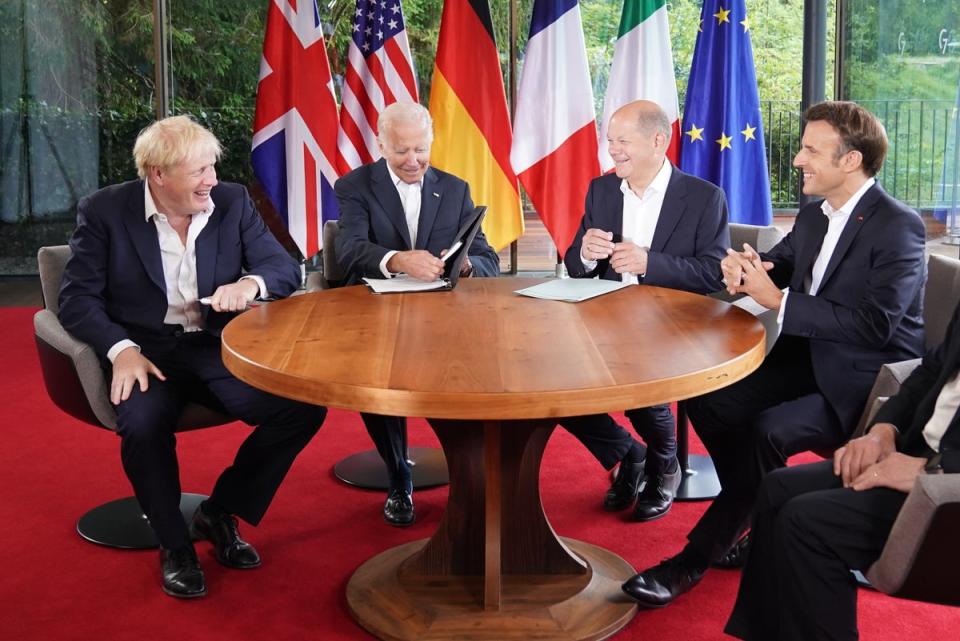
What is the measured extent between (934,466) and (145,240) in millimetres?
2215

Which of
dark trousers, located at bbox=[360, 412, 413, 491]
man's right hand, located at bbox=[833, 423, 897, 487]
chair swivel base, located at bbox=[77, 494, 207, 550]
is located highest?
man's right hand, located at bbox=[833, 423, 897, 487]

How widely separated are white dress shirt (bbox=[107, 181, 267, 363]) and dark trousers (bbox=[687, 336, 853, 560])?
1.44 meters

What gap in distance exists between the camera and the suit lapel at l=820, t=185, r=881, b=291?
2.72 meters

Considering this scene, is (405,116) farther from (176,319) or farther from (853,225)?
(853,225)

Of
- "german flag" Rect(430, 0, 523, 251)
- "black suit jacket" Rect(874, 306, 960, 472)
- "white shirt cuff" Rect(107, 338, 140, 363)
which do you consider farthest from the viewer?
"german flag" Rect(430, 0, 523, 251)

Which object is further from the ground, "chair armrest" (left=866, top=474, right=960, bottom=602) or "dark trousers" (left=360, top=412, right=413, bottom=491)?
"chair armrest" (left=866, top=474, right=960, bottom=602)

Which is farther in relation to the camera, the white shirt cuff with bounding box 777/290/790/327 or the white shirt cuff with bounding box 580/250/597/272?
the white shirt cuff with bounding box 580/250/597/272

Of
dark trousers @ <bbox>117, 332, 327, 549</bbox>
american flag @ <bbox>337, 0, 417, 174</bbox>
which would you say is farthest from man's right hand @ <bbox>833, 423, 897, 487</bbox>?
american flag @ <bbox>337, 0, 417, 174</bbox>

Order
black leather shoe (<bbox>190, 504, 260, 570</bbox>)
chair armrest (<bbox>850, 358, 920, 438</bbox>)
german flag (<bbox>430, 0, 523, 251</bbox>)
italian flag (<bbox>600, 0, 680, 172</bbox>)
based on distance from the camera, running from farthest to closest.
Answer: german flag (<bbox>430, 0, 523, 251</bbox>) → italian flag (<bbox>600, 0, 680, 172</bbox>) → black leather shoe (<bbox>190, 504, 260, 570</bbox>) → chair armrest (<bbox>850, 358, 920, 438</bbox>)

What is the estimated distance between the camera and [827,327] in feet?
8.67

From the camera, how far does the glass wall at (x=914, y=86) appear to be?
5.31 meters

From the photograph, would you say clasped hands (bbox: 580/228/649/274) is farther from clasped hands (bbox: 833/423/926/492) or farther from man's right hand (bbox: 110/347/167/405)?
man's right hand (bbox: 110/347/167/405)

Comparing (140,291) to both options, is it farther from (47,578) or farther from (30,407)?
(30,407)

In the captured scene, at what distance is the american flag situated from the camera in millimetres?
5840
